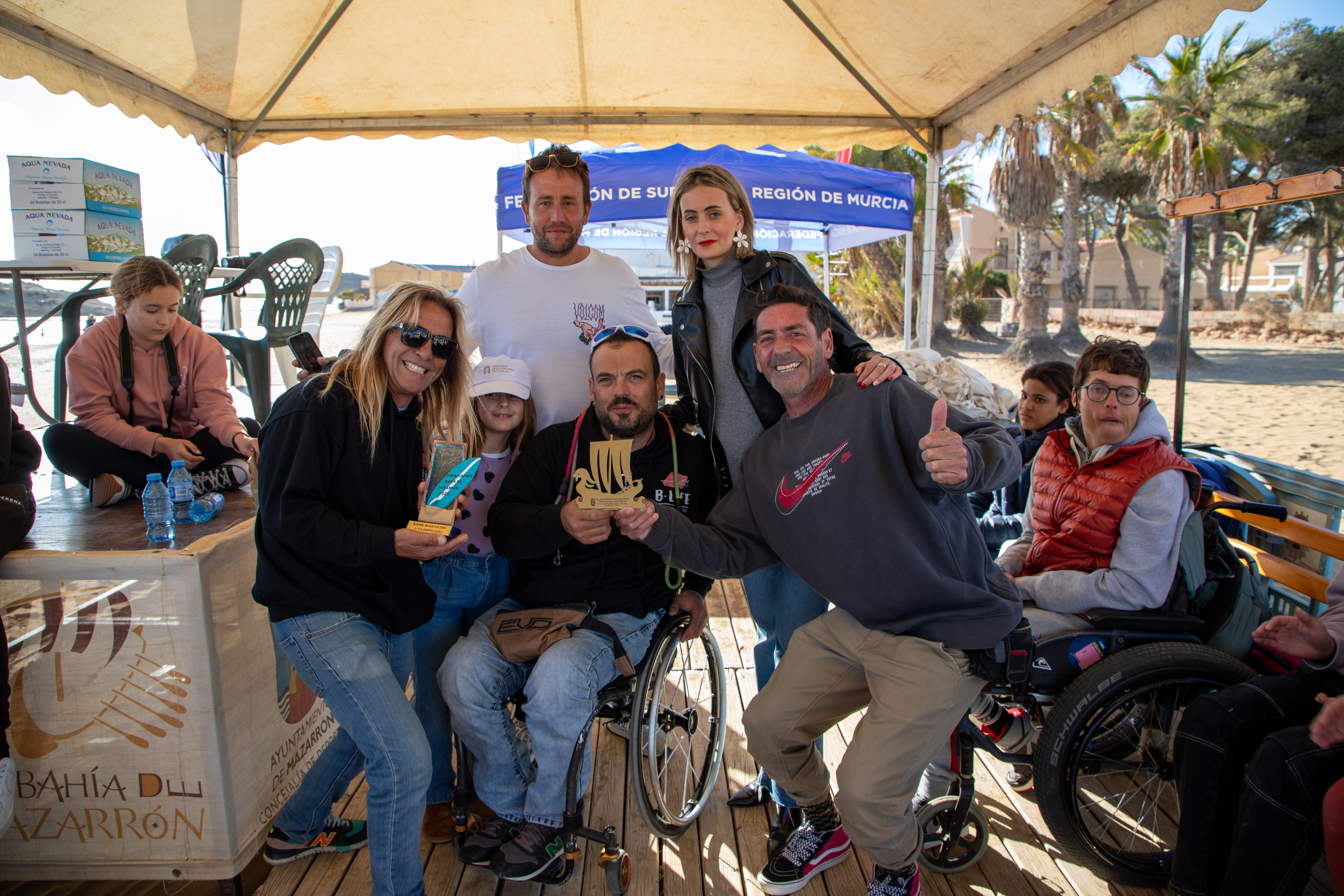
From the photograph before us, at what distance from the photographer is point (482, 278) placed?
257cm

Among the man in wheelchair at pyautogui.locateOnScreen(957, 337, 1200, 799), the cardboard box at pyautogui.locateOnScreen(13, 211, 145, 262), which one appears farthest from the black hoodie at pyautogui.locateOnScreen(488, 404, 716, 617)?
the cardboard box at pyautogui.locateOnScreen(13, 211, 145, 262)

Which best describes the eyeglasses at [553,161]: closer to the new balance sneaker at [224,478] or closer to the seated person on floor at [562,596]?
the seated person on floor at [562,596]

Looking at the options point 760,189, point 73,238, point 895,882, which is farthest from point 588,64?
point 895,882

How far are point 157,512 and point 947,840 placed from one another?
2448 millimetres

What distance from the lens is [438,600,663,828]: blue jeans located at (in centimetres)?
198

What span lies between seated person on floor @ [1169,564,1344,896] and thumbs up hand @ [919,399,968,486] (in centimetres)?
86

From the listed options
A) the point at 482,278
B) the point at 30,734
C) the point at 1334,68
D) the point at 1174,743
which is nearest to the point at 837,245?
the point at 482,278

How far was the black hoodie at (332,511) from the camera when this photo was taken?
5.84 feet

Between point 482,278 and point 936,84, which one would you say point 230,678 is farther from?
point 936,84

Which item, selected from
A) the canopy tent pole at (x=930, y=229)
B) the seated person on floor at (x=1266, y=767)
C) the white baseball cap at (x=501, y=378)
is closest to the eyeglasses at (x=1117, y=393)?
the seated person on floor at (x=1266, y=767)

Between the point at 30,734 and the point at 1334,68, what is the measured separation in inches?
1231

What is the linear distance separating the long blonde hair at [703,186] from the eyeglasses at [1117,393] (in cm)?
115

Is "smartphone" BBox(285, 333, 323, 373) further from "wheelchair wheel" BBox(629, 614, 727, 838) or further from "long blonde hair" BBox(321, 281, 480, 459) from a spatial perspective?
"wheelchair wheel" BBox(629, 614, 727, 838)

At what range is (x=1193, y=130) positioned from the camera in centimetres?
1978
